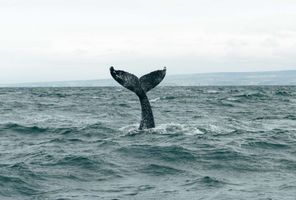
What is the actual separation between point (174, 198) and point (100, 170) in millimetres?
3281

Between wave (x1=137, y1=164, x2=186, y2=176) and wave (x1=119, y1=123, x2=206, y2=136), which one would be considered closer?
wave (x1=137, y1=164, x2=186, y2=176)

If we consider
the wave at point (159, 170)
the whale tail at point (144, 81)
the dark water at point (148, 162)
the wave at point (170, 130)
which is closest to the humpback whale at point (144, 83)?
the whale tail at point (144, 81)

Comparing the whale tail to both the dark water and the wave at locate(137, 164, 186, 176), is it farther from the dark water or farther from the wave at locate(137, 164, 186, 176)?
the wave at locate(137, 164, 186, 176)

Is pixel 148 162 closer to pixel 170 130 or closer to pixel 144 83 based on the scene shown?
pixel 144 83

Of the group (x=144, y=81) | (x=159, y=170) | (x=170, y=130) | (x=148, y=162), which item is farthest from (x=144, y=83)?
(x=159, y=170)

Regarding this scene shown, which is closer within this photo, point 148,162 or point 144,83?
point 148,162

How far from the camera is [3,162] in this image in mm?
13078

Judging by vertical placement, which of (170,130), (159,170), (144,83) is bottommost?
(159,170)

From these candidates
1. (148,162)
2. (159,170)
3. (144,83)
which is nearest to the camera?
(159,170)

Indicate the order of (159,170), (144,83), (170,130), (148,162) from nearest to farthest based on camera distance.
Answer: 1. (159,170)
2. (148,162)
3. (144,83)
4. (170,130)

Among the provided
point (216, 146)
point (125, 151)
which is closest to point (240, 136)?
point (216, 146)

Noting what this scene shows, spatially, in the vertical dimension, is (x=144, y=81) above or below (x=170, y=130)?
above

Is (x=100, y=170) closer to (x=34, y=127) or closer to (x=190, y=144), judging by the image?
(x=190, y=144)

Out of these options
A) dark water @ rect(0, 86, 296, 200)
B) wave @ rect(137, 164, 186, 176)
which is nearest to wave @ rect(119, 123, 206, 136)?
dark water @ rect(0, 86, 296, 200)
